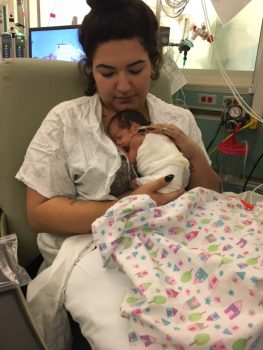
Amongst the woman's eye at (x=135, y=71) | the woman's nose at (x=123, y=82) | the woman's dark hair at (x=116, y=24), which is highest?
the woman's dark hair at (x=116, y=24)

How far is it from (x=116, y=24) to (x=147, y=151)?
0.41 meters

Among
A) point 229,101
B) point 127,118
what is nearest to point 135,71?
point 127,118

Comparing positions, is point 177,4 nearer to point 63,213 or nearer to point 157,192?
point 157,192

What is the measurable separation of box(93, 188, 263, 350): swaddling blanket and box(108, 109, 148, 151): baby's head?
33 cm

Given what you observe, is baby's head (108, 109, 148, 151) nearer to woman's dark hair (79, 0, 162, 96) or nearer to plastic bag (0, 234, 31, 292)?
woman's dark hair (79, 0, 162, 96)

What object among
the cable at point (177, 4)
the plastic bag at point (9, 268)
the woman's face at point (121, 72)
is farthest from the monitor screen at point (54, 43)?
the plastic bag at point (9, 268)

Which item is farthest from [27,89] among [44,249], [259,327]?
[259,327]

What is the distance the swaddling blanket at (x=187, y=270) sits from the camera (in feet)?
1.91

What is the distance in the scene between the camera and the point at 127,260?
72 centimetres

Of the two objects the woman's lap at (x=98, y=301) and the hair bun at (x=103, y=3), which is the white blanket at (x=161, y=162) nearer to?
the woman's lap at (x=98, y=301)

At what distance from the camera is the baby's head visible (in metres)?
1.10

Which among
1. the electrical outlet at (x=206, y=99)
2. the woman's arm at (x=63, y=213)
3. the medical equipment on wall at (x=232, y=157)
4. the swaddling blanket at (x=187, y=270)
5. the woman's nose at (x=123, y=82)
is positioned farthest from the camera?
the electrical outlet at (x=206, y=99)

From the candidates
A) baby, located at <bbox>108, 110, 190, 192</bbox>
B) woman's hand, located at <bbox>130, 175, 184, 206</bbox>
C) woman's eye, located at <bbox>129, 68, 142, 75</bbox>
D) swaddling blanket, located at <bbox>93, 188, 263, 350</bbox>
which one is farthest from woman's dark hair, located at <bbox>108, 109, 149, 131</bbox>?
swaddling blanket, located at <bbox>93, 188, 263, 350</bbox>

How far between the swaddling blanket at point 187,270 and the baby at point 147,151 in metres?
0.16
